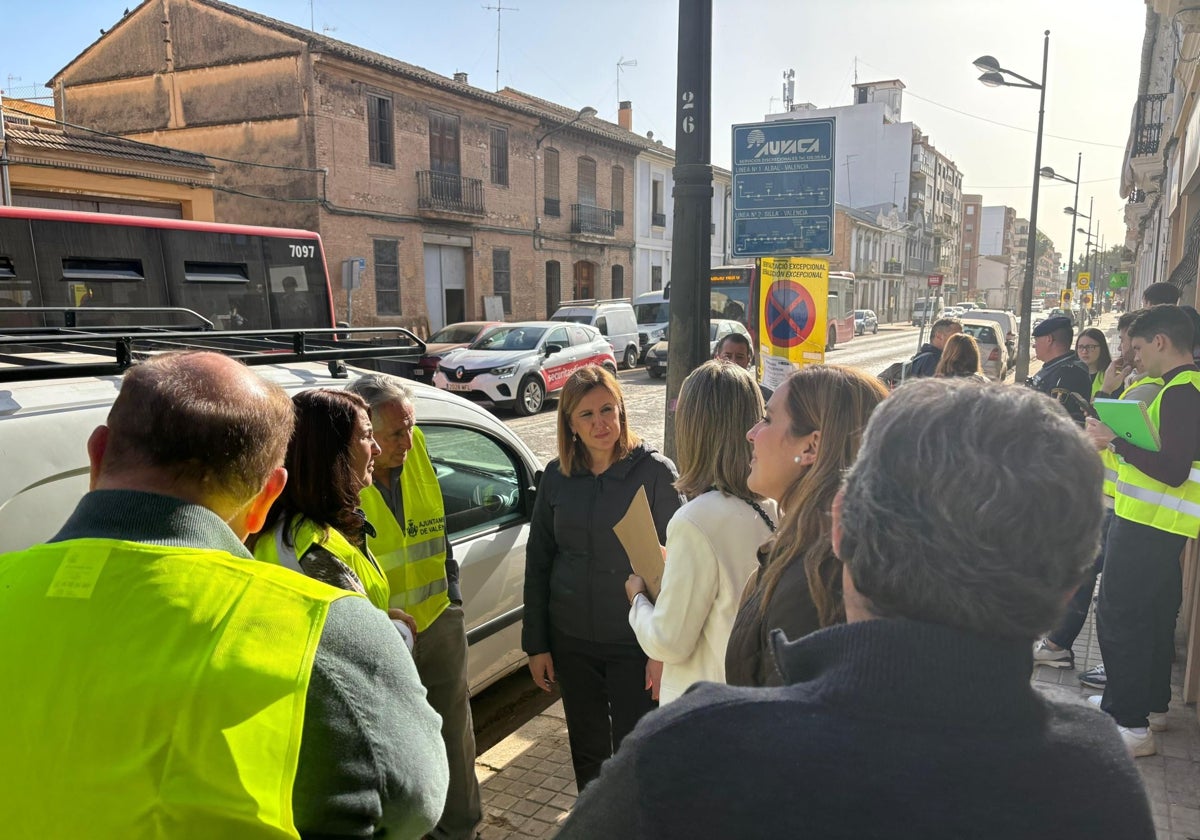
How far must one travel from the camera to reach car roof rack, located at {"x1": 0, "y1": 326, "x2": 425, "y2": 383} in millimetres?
2549

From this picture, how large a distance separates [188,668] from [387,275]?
2425 centimetres

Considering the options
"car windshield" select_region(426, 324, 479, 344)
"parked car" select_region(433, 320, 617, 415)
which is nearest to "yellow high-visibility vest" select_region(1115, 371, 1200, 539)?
"parked car" select_region(433, 320, 617, 415)

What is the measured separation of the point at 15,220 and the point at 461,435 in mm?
5526

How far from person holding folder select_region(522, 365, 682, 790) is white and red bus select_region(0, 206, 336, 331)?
432 centimetres

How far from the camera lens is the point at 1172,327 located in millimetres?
3688

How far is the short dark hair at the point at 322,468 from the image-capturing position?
2.17m

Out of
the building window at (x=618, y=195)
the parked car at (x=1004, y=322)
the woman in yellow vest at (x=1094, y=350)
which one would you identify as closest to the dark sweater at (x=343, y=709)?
the woman in yellow vest at (x=1094, y=350)

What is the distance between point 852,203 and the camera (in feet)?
239

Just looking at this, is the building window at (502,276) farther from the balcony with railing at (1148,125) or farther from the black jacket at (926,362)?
the black jacket at (926,362)

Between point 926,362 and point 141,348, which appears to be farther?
point 926,362

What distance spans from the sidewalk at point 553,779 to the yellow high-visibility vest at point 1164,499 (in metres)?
0.90

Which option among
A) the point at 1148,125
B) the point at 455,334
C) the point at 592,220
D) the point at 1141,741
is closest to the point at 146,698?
the point at 1141,741

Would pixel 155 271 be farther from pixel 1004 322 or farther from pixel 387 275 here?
pixel 1004 322

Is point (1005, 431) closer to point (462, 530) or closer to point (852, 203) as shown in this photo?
point (462, 530)
